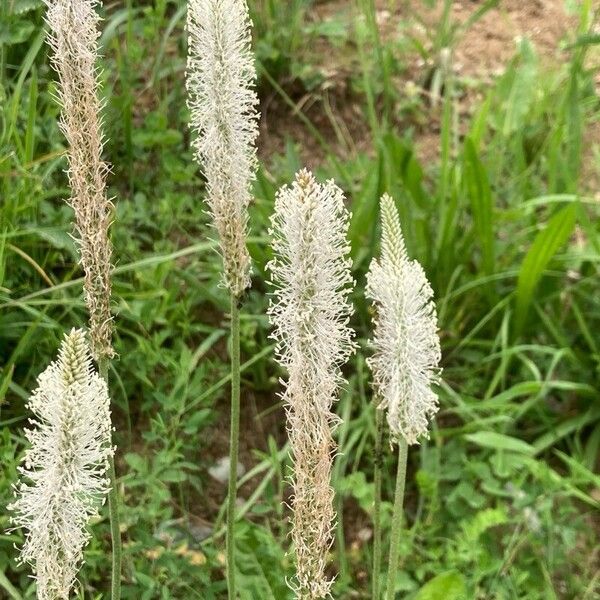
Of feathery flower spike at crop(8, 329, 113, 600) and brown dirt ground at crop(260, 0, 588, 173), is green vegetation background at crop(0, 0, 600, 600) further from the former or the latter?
feathery flower spike at crop(8, 329, 113, 600)

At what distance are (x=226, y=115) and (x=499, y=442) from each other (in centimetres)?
145

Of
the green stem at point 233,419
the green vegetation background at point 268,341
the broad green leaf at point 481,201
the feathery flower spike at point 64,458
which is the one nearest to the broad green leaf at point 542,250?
the green vegetation background at point 268,341

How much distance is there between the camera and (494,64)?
4.01 m

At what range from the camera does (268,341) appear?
111 inches

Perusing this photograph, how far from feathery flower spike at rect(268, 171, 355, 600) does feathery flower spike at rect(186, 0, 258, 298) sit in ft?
0.81

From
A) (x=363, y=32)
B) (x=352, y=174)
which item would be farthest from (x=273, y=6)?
(x=352, y=174)

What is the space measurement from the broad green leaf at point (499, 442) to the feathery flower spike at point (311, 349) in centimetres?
141

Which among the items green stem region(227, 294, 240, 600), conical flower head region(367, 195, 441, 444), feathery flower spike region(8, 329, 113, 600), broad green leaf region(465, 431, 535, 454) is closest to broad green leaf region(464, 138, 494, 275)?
broad green leaf region(465, 431, 535, 454)

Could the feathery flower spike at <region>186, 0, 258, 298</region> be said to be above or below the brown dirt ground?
above

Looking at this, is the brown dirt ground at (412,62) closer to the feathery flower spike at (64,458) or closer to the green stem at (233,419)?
the green stem at (233,419)

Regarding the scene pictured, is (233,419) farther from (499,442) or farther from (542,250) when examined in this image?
(542,250)

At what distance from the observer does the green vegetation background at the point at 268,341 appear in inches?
90.4

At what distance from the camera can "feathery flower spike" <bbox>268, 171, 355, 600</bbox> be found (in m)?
1.18

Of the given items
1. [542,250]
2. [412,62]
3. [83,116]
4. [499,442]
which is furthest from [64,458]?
[412,62]
